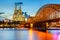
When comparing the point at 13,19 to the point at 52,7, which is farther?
the point at 52,7

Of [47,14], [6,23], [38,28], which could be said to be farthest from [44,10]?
[6,23]

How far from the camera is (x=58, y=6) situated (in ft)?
58.7

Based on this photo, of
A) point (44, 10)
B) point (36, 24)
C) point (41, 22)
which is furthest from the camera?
point (44, 10)

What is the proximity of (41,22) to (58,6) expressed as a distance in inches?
71.5

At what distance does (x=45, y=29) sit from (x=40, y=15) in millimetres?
2216

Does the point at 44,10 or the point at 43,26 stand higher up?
the point at 44,10

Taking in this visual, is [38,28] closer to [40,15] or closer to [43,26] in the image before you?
[43,26]

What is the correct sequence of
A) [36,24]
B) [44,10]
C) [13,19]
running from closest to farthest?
1. [13,19]
2. [36,24]
3. [44,10]

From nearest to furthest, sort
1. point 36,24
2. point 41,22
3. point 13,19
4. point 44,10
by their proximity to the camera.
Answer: point 13,19, point 41,22, point 36,24, point 44,10

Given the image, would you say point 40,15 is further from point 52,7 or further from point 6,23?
point 6,23

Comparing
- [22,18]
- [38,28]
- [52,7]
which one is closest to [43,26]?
[38,28]

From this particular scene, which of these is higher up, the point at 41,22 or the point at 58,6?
the point at 58,6

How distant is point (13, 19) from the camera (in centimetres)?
1623

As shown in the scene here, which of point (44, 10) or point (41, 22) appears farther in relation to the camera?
point (44, 10)
